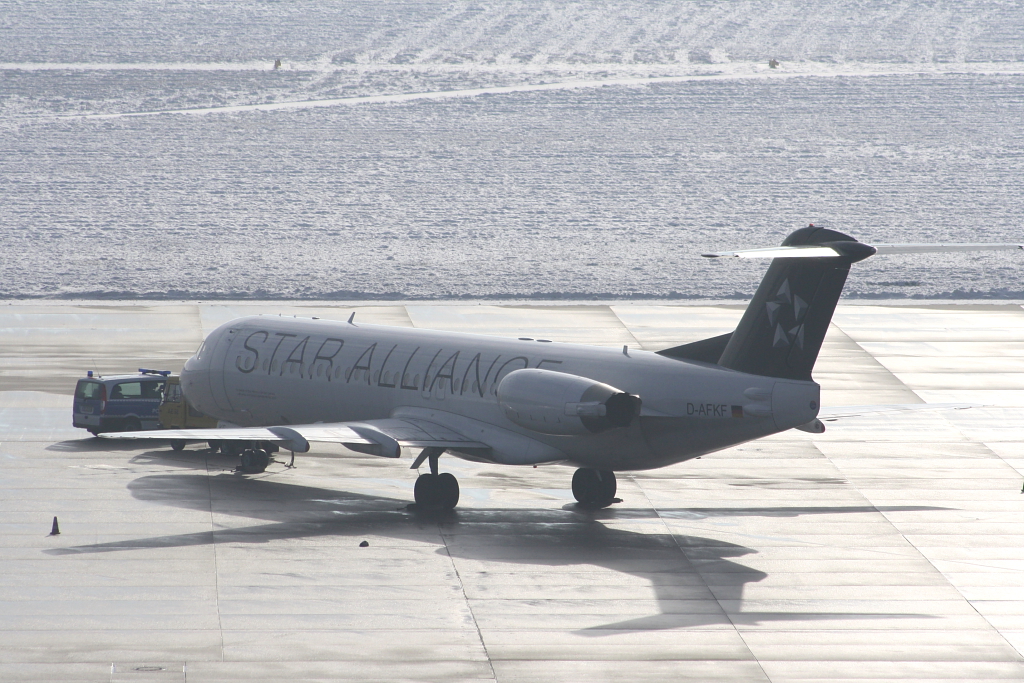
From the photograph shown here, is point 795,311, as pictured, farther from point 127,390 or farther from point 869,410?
point 127,390

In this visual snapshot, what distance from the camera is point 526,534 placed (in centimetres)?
2670

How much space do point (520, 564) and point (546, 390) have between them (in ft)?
11.4

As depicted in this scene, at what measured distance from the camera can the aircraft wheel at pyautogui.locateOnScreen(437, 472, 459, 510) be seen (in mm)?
28266

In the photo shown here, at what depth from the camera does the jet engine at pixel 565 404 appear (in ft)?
84.2

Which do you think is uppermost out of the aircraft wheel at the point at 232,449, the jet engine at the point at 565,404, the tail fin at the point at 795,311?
the tail fin at the point at 795,311

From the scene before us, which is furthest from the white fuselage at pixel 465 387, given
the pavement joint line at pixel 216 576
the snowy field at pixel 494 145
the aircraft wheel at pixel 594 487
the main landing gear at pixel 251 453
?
the snowy field at pixel 494 145

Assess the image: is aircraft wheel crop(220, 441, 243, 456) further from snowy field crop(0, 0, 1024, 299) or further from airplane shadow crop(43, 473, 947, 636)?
snowy field crop(0, 0, 1024, 299)

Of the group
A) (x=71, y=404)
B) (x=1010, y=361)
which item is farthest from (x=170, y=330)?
(x=1010, y=361)

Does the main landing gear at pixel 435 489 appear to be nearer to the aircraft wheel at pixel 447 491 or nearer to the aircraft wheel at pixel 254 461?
the aircraft wheel at pixel 447 491

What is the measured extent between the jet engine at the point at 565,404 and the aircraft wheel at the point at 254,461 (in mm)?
7377

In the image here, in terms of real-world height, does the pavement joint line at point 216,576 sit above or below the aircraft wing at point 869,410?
below

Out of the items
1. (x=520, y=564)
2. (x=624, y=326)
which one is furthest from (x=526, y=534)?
(x=624, y=326)

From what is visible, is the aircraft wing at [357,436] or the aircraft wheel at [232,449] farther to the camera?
the aircraft wheel at [232,449]

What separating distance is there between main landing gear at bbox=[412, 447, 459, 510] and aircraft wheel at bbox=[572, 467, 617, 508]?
101 inches
